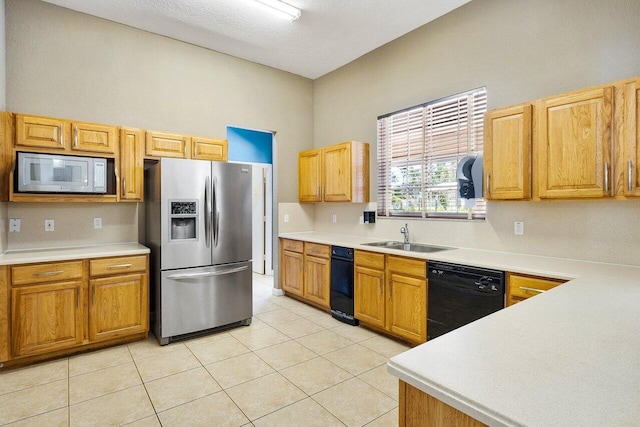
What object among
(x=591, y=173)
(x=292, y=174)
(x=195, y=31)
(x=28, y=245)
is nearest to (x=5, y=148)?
(x=28, y=245)

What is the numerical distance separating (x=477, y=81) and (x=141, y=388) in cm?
394

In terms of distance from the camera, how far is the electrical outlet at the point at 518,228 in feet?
9.64

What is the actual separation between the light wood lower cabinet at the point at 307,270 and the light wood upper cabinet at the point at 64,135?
245cm

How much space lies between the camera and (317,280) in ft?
14.1

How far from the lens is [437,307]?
2910mm

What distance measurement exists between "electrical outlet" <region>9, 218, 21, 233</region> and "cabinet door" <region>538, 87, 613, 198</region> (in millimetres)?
4569

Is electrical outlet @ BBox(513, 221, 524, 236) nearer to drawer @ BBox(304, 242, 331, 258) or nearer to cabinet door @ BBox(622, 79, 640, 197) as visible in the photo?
cabinet door @ BBox(622, 79, 640, 197)

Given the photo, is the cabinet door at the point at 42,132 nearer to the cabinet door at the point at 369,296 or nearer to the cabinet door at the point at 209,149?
the cabinet door at the point at 209,149

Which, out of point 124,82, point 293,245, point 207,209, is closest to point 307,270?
point 293,245

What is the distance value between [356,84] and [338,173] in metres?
1.28

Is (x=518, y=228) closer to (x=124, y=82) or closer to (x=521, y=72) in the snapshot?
(x=521, y=72)

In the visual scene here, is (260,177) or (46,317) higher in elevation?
(260,177)

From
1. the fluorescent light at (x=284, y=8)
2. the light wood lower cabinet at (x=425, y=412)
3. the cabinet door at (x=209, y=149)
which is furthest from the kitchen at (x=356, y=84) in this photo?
the light wood lower cabinet at (x=425, y=412)

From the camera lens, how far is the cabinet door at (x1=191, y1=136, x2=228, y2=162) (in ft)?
13.1
